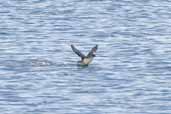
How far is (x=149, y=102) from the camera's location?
50.0 m

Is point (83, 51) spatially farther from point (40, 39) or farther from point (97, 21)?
point (97, 21)

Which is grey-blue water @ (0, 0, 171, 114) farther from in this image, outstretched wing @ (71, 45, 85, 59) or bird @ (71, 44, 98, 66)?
outstretched wing @ (71, 45, 85, 59)

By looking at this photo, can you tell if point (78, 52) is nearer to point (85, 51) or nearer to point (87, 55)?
point (87, 55)

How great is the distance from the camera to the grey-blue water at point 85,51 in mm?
49969

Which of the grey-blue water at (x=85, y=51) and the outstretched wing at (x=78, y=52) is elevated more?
the outstretched wing at (x=78, y=52)

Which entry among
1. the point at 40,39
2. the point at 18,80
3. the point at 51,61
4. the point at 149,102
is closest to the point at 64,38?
the point at 40,39

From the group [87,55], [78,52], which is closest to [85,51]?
[87,55]

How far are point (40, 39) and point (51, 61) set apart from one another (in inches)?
220

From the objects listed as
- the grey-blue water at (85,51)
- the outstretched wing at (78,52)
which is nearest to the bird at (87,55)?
the outstretched wing at (78,52)

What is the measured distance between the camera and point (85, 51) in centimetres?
5947

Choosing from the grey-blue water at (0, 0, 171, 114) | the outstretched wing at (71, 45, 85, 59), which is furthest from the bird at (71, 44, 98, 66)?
the grey-blue water at (0, 0, 171, 114)

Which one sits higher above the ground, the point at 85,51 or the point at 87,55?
the point at 87,55

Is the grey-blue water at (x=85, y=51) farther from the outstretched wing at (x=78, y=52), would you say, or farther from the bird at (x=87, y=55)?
the outstretched wing at (x=78, y=52)

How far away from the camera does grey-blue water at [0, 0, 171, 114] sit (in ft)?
164
